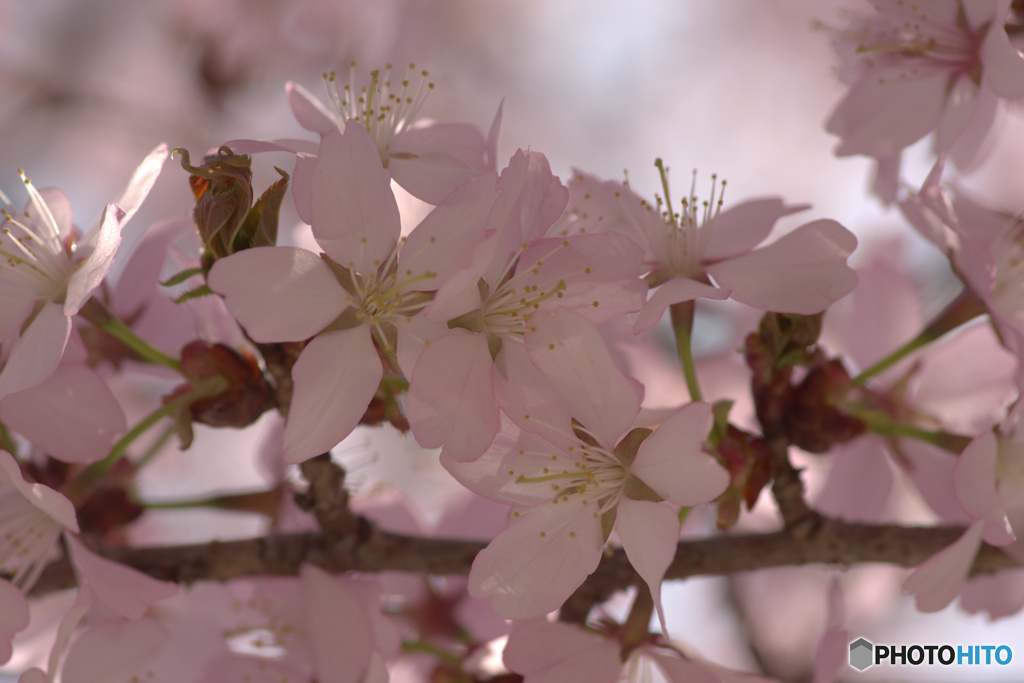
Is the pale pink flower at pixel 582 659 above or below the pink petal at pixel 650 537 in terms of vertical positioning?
below

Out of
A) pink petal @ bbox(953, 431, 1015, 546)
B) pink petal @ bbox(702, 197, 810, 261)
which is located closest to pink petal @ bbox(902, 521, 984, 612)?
pink petal @ bbox(953, 431, 1015, 546)

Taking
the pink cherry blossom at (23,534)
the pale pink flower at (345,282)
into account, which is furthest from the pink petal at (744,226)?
the pink cherry blossom at (23,534)

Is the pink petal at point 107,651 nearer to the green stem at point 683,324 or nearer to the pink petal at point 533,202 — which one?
the pink petal at point 533,202

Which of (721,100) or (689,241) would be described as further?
(721,100)

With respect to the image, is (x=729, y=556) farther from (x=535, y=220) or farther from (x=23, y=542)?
(x=23, y=542)

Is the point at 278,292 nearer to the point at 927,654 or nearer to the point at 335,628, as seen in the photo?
the point at 335,628

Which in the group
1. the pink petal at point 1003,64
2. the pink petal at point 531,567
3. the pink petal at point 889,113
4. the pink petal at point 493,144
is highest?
the pink petal at point 889,113

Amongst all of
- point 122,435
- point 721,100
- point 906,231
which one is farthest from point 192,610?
point 721,100
